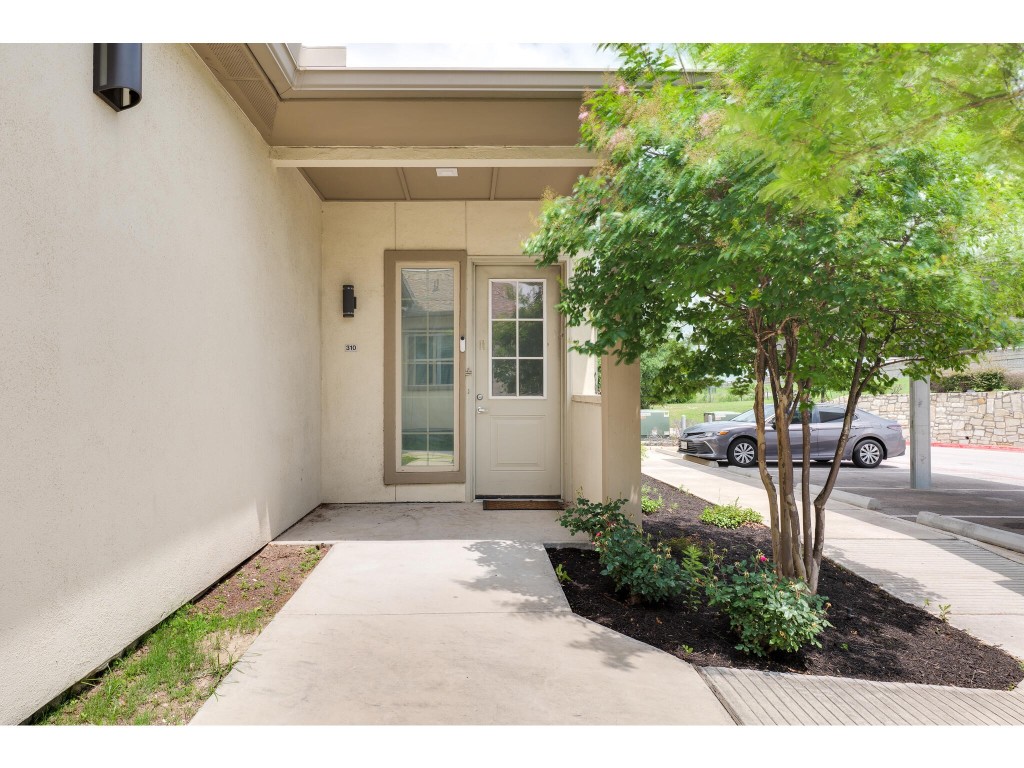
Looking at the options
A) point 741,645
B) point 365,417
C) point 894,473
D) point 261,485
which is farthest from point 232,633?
point 894,473

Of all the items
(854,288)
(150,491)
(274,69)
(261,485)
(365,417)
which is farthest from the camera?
(365,417)

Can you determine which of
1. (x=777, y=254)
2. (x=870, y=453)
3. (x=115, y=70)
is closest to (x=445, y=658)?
(x=777, y=254)

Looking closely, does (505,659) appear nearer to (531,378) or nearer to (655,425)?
(531,378)

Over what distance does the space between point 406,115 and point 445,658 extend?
322 cm

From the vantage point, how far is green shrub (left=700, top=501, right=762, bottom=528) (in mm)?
4852

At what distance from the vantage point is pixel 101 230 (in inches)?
88.4

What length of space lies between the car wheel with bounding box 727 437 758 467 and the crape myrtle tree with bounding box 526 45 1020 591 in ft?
23.7

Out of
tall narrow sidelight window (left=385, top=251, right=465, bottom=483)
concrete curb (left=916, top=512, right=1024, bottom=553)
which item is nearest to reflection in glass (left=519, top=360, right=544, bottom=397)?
tall narrow sidelight window (left=385, top=251, right=465, bottom=483)

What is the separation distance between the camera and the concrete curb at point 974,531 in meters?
4.41

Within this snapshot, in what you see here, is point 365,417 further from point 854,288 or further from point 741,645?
point 854,288

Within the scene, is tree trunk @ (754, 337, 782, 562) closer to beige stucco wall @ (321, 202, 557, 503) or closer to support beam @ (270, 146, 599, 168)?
support beam @ (270, 146, 599, 168)

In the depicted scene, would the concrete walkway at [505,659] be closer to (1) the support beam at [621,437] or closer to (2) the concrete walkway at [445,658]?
(2) the concrete walkway at [445,658]

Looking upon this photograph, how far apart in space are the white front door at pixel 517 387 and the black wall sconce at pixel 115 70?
11.3 ft

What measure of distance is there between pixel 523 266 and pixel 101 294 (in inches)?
149
